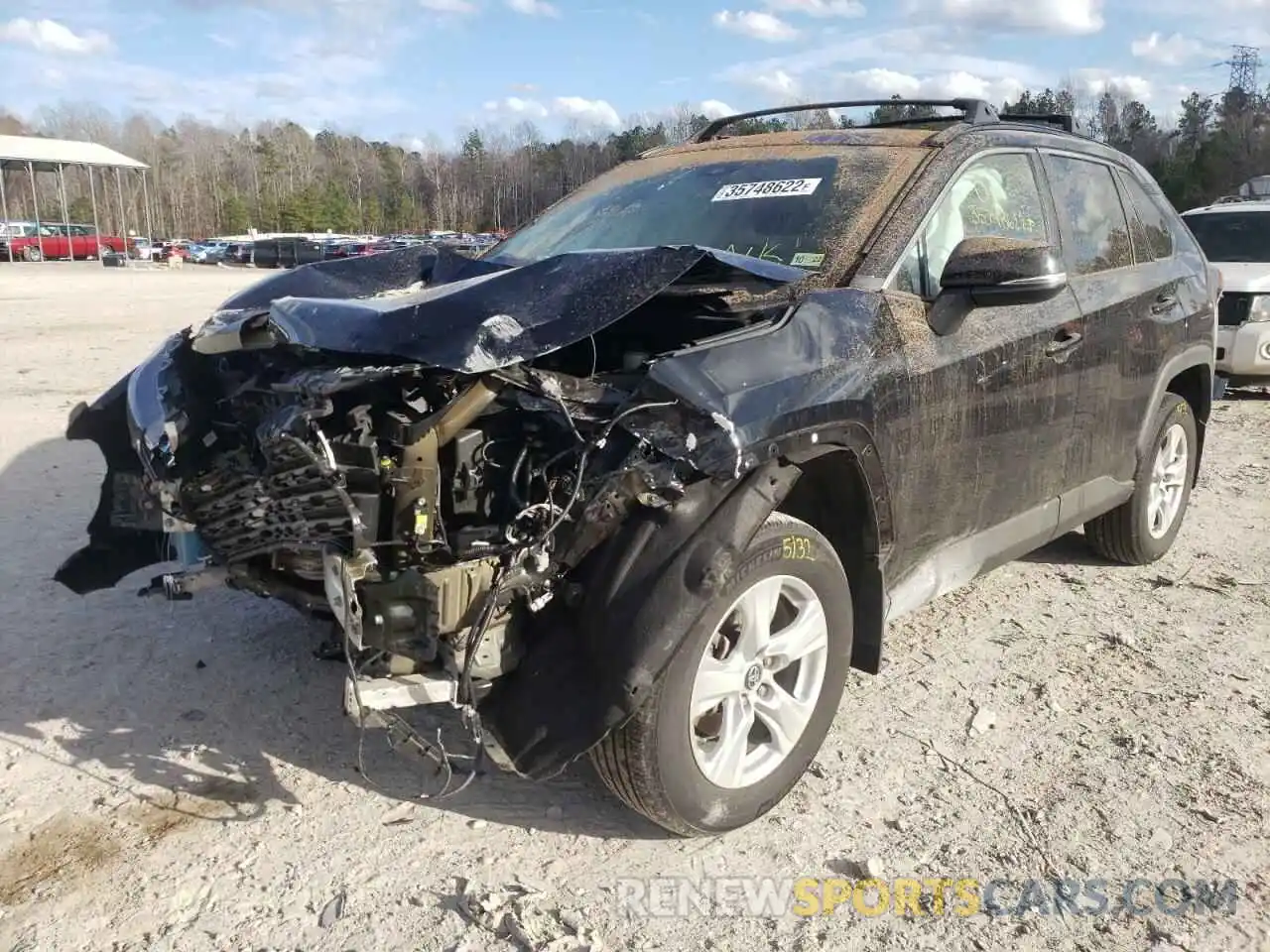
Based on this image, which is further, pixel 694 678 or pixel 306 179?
pixel 306 179

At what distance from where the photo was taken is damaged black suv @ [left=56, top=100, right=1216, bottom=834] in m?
2.56

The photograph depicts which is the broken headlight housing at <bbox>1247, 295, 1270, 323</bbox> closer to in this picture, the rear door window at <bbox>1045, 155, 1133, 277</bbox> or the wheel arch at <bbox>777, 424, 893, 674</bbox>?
the rear door window at <bbox>1045, 155, 1133, 277</bbox>

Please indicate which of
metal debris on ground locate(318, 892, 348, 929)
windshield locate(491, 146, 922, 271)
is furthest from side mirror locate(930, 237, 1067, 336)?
metal debris on ground locate(318, 892, 348, 929)

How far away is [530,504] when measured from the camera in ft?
→ 8.58

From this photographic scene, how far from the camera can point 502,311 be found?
267 centimetres

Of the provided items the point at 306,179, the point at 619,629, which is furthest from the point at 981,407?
the point at 306,179

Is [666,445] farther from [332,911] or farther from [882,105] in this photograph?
[882,105]

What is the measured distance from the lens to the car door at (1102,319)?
407 cm

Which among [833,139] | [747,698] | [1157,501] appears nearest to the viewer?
[747,698]

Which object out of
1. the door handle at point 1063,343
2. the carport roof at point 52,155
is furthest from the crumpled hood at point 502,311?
the carport roof at point 52,155

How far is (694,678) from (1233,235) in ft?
35.4

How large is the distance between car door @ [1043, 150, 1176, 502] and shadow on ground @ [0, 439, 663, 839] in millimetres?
2453

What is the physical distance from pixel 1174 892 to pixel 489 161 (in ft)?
342

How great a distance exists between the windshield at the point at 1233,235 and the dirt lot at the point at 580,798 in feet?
24.2
